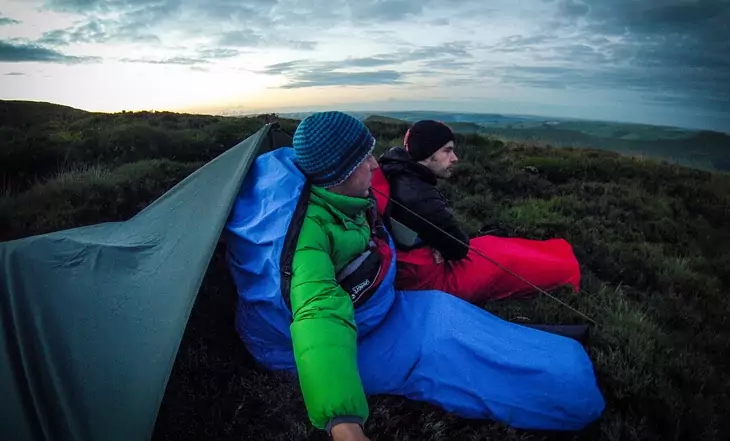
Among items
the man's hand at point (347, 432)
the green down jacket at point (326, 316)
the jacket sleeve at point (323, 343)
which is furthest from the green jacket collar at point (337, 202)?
the man's hand at point (347, 432)

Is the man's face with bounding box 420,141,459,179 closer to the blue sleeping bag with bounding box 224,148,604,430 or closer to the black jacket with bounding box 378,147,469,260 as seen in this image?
the black jacket with bounding box 378,147,469,260

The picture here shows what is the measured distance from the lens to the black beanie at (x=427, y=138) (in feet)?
13.6

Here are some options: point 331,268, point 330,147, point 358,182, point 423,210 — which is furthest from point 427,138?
point 331,268

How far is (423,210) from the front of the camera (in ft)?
12.5

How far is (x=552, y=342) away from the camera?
2748mm

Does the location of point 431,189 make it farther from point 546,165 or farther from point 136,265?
point 546,165

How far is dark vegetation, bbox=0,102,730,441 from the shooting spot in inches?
114

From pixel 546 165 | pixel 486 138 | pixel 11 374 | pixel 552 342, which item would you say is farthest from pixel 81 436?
pixel 486 138

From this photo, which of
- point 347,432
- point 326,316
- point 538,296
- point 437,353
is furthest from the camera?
point 538,296

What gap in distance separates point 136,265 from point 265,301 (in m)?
0.84

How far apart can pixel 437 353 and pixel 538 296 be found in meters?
2.18

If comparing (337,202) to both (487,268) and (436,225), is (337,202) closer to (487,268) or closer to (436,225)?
(436,225)

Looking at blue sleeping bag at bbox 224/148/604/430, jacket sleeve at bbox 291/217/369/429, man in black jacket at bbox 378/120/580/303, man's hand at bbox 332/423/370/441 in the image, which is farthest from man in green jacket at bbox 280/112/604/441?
man in black jacket at bbox 378/120/580/303

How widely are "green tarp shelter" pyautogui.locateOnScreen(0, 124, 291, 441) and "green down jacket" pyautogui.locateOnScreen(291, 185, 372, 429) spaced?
1.87 ft
